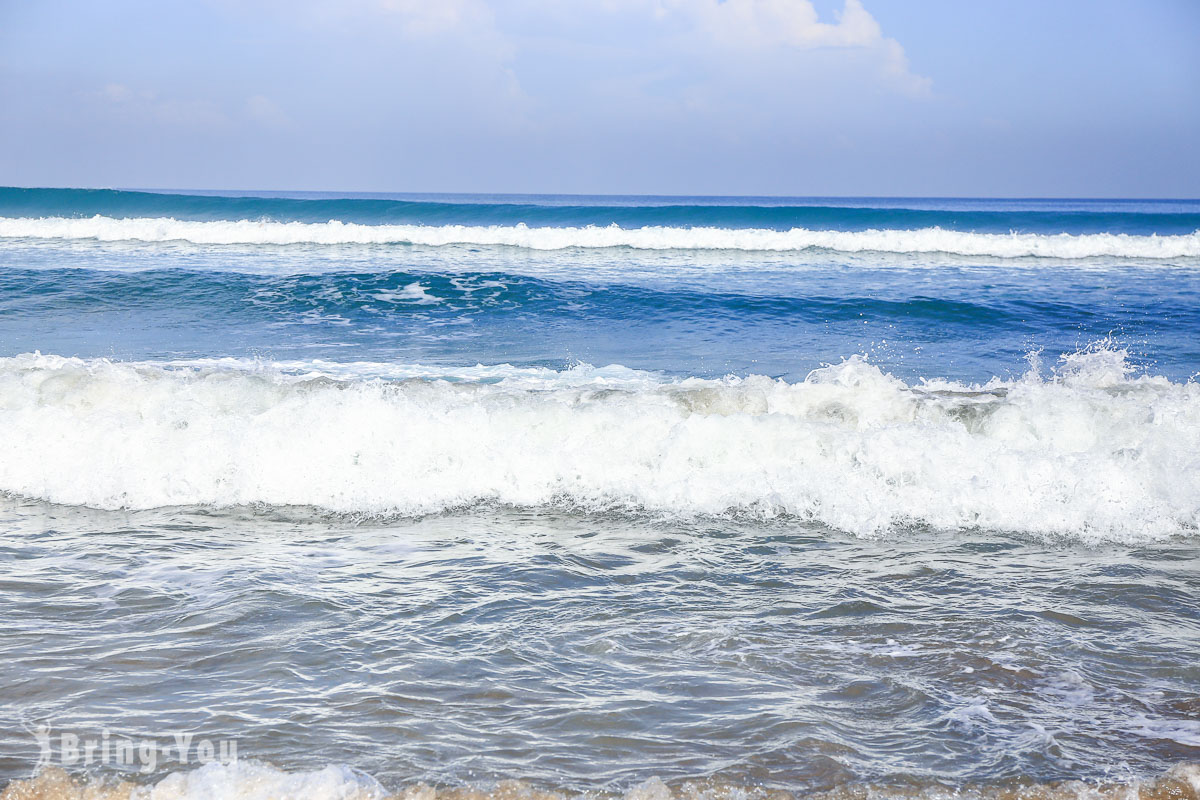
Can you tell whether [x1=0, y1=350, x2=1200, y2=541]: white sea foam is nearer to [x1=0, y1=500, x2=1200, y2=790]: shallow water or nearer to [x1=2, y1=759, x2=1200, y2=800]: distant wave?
[x1=0, y1=500, x2=1200, y2=790]: shallow water

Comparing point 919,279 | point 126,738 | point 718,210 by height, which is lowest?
point 126,738

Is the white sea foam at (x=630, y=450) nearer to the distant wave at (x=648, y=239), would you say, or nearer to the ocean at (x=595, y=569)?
the ocean at (x=595, y=569)

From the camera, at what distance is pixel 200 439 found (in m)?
5.38

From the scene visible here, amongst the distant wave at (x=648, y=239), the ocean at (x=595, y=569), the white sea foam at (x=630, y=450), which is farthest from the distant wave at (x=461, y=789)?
the distant wave at (x=648, y=239)

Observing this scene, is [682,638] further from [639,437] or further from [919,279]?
[919,279]

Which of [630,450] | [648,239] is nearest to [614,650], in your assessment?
[630,450]

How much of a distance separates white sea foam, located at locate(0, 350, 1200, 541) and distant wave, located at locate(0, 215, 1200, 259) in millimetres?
15429

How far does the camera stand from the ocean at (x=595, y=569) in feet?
7.77

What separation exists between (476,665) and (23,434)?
4374 mm

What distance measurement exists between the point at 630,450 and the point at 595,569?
5.41 feet

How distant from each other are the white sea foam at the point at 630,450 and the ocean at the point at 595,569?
0.08 feet

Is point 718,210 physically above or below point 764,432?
above

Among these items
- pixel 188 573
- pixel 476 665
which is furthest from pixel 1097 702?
pixel 188 573

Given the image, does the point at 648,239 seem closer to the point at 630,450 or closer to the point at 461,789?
the point at 630,450
